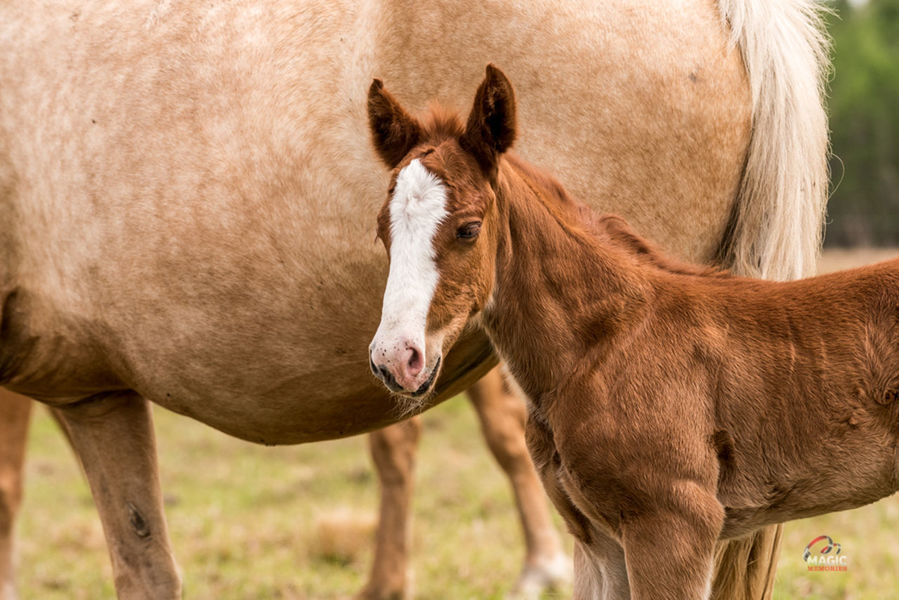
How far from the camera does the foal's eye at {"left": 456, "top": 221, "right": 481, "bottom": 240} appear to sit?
2.24m

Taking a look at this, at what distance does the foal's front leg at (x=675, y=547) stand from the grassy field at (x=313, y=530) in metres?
2.11

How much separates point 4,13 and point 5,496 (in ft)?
8.66

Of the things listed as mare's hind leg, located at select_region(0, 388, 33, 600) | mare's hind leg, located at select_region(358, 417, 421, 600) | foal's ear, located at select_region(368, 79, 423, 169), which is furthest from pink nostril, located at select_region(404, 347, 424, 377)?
mare's hind leg, located at select_region(0, 388, 33, 600)

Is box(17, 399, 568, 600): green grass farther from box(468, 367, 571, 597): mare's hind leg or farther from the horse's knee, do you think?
the horse's knee

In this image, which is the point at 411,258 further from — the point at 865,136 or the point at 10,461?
the point at 865,136

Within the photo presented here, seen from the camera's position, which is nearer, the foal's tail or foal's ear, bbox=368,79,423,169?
foal's ear, bbox=368,79,423,169

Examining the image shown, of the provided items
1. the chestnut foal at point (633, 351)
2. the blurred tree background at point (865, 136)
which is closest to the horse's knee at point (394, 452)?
the chestnut foal at point (633, 351)

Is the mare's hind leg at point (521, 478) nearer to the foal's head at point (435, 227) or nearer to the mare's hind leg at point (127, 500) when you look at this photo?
the mare's hind leg at point (127, 500)

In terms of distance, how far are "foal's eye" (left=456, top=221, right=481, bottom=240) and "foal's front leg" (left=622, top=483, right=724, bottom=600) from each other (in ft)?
2.45

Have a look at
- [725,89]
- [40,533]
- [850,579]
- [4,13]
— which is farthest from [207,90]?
[40,533]

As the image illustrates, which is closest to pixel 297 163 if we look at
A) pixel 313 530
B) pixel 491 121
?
pixel 491 121

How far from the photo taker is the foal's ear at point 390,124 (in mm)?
2371

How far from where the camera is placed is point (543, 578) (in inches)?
198

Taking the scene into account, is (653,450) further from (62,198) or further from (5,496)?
(5,496)
